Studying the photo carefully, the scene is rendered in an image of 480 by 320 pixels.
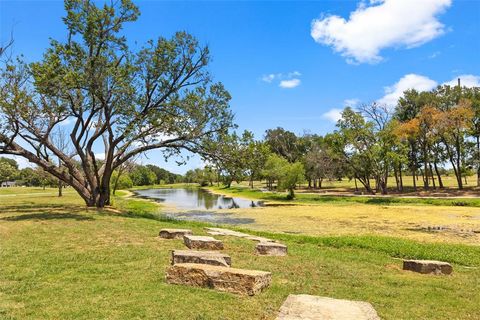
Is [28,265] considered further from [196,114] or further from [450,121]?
[450,121]

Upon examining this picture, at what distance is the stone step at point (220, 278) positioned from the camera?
20.7ft

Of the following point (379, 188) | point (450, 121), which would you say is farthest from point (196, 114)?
point (379, 188)

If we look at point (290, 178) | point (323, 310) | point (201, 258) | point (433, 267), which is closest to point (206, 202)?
point (290, 178)

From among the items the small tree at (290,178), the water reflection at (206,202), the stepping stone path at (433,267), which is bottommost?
the water reflection at (206,202)

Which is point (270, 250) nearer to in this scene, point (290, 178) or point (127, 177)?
point (290, 178)

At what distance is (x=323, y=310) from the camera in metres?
5.17

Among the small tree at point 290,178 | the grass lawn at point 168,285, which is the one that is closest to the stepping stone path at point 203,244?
the grass lawn at point 168,285

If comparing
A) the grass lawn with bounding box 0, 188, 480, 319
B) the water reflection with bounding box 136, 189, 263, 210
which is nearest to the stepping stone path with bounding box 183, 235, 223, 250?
the grass lawn with bounding box 0, 188, 480, 319

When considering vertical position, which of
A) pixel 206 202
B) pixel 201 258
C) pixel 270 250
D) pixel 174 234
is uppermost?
pixel 201 258

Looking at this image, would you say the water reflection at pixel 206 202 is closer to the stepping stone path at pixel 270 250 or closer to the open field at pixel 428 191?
the open field at pixel 428 191

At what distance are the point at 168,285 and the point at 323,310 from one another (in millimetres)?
2871

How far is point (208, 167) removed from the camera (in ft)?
78.2

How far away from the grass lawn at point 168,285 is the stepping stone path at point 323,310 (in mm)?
391

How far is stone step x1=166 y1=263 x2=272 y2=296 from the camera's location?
6.32 meters
